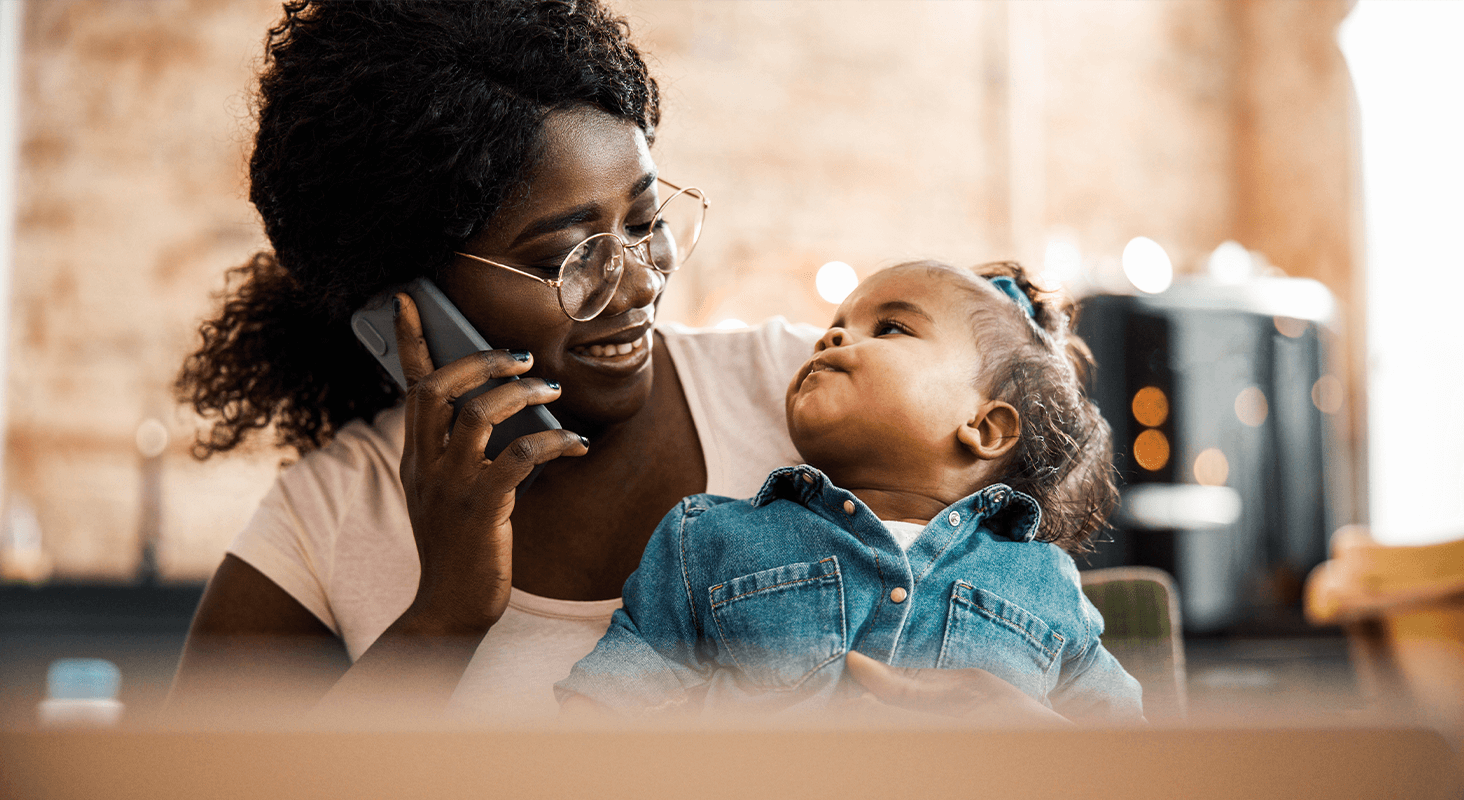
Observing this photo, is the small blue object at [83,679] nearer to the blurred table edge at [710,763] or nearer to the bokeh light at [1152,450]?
the blurred table edge at [710,763]

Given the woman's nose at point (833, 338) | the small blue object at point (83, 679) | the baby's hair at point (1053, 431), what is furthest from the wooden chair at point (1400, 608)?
the small blue object at point (83, 679)

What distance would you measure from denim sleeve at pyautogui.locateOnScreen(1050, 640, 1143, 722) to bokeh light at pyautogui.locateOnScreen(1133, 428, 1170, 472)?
3825mm

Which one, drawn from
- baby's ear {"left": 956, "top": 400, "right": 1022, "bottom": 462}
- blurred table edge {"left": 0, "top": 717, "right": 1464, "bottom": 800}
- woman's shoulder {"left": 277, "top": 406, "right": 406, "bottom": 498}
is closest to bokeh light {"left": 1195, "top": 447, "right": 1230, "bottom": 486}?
baby's ear {"left": 956, "top": 400, "right": 1022, "bottom": 462}

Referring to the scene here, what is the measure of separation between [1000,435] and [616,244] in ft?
1.61

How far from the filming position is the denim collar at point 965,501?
1.04 meters

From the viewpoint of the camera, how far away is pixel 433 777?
0.30 meters

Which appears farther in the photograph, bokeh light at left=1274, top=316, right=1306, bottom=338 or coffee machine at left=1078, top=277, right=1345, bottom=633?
bokeh light at left=1274, top=316, right=1306, bottom=338

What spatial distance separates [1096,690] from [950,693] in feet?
1.07

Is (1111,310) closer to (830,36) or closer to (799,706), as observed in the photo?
(830,36)

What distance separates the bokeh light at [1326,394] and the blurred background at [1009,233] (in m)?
0.02

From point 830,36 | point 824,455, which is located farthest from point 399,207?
point 830,36

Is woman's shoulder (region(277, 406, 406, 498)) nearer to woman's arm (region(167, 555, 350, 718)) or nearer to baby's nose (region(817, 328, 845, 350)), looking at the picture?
woman's arm (region(167, 555, 350, 718))

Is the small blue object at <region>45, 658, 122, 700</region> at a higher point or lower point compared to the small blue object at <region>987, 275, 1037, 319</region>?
lower

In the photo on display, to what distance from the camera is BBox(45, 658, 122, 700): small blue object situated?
8.37 feet
